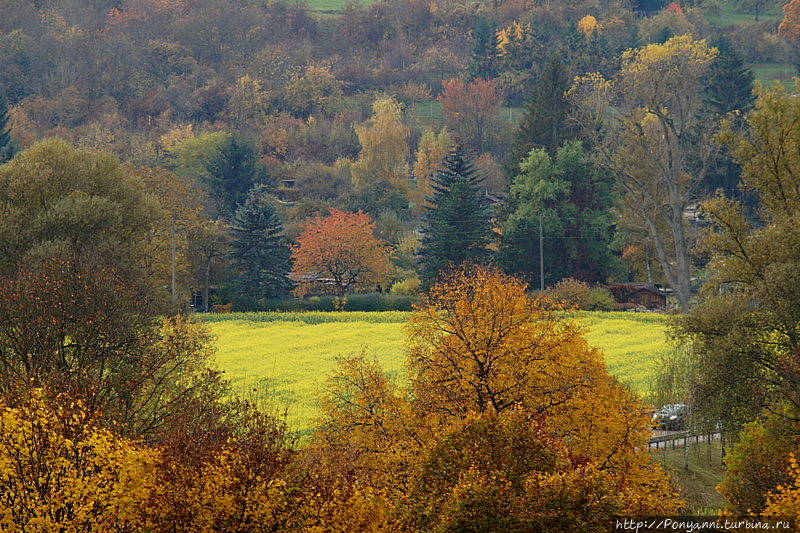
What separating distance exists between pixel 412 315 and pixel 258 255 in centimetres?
4168

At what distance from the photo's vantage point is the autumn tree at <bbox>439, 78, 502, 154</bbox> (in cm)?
12264

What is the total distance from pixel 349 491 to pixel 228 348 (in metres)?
36.7

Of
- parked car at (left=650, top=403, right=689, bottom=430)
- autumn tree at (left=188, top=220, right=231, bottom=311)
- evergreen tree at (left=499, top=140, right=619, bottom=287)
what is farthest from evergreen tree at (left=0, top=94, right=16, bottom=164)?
parked car at (left=650, top=403, right=689, bottom=430)

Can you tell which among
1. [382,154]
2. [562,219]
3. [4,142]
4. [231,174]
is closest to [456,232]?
[562,219]

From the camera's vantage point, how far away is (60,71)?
136m

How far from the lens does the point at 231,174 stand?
96312 mm

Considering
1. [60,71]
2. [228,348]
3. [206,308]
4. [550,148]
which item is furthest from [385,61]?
[228,348]

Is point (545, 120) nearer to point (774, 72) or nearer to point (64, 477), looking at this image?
point (774, 72)

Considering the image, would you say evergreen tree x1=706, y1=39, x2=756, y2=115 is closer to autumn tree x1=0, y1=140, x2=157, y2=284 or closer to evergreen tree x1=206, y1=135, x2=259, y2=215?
evergreen tree x1=206, y1=135, x2=259, y2=215

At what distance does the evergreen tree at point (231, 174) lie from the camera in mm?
95250

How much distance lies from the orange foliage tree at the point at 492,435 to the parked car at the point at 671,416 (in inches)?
347

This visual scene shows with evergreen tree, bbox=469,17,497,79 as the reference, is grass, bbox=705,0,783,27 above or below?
above

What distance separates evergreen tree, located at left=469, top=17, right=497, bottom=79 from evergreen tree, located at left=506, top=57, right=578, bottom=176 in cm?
5241

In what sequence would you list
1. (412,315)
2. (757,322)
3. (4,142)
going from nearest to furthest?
(757,322) → (412,315) → (4,142)
